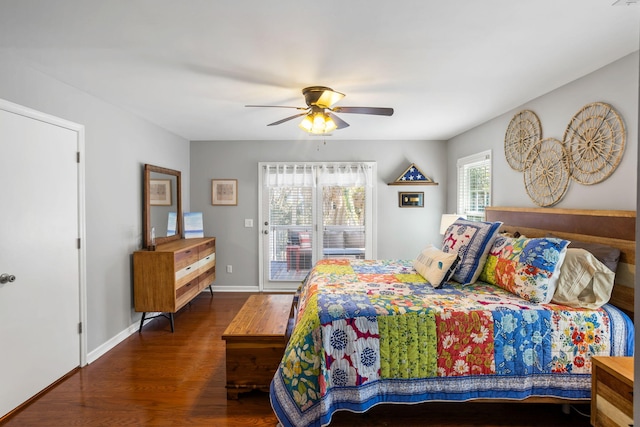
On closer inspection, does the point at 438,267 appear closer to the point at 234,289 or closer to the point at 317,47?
the point at 317,47

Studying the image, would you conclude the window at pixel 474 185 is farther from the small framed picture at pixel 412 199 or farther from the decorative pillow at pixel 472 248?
the decorative pillow at pixel 472 248

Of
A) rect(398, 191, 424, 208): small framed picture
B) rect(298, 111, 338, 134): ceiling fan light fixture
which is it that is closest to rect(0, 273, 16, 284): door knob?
rect(298, 111, 338, 134): ceiling fan light fixture

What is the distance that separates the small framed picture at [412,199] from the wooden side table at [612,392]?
351 centimetres

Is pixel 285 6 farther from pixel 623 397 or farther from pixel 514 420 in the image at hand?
pixel 514 420

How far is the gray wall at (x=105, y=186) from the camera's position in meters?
2.49

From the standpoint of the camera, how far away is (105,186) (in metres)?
3.09

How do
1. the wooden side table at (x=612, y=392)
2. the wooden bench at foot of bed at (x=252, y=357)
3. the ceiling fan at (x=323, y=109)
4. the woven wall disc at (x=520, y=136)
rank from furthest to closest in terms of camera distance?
the woven wall disc at (x=520, y=136), the ceiling fan at (x=323, y=109), the wooden bench at foot of bed at (x=252, y=357), the wooden side table at (x=612, y=392)

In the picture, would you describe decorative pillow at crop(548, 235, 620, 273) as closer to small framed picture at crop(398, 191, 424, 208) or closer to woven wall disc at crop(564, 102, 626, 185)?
woven wall disc at crop(564, 102, 626, 185)

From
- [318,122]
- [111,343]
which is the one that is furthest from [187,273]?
[318,122]

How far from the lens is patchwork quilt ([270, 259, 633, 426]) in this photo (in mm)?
1865

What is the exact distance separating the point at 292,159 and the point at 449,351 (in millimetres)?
3750

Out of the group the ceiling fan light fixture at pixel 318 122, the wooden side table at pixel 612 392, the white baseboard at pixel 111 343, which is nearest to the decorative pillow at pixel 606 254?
the wooden side table at pixel 612 392

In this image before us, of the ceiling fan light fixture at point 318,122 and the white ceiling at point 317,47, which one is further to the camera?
the ceiling fan light fixture at point 318,122

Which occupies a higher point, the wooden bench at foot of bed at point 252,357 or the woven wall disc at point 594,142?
the woven wall disc at point 594,142
